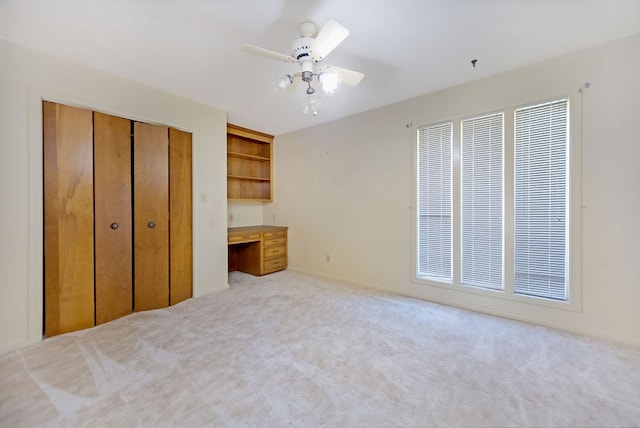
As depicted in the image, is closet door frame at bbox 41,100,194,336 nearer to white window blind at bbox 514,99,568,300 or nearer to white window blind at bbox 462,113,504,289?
white window blind at bbox 462,113,504,289

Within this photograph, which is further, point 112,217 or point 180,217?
point 180,217

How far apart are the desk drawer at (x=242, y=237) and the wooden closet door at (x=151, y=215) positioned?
0.93 meters

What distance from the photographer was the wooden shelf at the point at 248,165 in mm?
4461

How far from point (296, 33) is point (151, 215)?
2.35 meters

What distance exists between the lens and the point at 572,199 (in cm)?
235

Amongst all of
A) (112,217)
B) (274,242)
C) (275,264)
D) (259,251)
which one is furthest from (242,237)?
(112,217)

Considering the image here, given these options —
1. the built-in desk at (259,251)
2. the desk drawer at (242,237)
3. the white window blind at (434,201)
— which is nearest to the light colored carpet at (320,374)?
the white window blind at (434,201)

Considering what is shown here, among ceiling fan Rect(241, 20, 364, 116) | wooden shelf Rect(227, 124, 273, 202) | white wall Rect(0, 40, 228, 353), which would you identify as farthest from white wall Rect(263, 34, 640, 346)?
white wall Rect(0, 40, 228, 353)

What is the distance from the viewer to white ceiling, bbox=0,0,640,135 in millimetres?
1727

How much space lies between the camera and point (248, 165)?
4.80 meters

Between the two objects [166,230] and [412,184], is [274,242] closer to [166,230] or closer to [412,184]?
[166,230]

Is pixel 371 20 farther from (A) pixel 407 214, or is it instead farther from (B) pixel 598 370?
(B) pixel 598 370

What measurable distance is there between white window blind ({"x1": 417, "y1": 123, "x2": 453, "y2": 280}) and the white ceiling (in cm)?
63

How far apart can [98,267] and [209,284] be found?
1.21 metres
